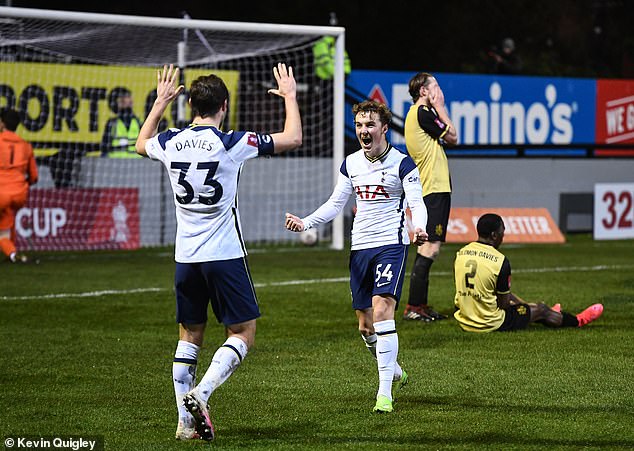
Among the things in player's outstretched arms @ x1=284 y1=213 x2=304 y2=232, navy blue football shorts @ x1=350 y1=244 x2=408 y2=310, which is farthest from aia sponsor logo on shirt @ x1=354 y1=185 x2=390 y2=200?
player's outstretched arms @ x1=284 y1=213 x2=304 y2=232

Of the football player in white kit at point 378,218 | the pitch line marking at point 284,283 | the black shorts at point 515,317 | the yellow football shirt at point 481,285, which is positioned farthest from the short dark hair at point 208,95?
the pitch line marking at point 284,283

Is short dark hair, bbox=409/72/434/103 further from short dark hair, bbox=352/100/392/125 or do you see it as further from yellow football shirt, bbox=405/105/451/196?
short dark hair, bbox=352/100/392/125

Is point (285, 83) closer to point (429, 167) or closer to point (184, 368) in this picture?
point (184, 368)

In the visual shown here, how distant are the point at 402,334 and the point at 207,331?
5.78 feet

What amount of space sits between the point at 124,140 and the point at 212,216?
1310 centimetres

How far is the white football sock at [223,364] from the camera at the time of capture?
623 cm

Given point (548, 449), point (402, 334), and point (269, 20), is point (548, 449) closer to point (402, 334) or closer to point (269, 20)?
point (402, 334)

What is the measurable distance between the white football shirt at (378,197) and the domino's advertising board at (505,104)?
13096 mm

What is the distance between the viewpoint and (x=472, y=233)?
786 inches

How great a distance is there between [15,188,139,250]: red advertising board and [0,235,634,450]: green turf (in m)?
4.54

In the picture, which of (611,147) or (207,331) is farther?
(611,147)

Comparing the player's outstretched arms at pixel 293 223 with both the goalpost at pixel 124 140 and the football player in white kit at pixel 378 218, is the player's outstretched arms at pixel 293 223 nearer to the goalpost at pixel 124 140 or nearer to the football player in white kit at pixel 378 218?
the football player in white kit at pixel 378 218

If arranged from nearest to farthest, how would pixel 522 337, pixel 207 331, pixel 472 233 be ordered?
pixel 522 337 < pixel 207 331 < pixel 472 233

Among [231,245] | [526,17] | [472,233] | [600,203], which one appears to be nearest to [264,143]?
[231,245]
